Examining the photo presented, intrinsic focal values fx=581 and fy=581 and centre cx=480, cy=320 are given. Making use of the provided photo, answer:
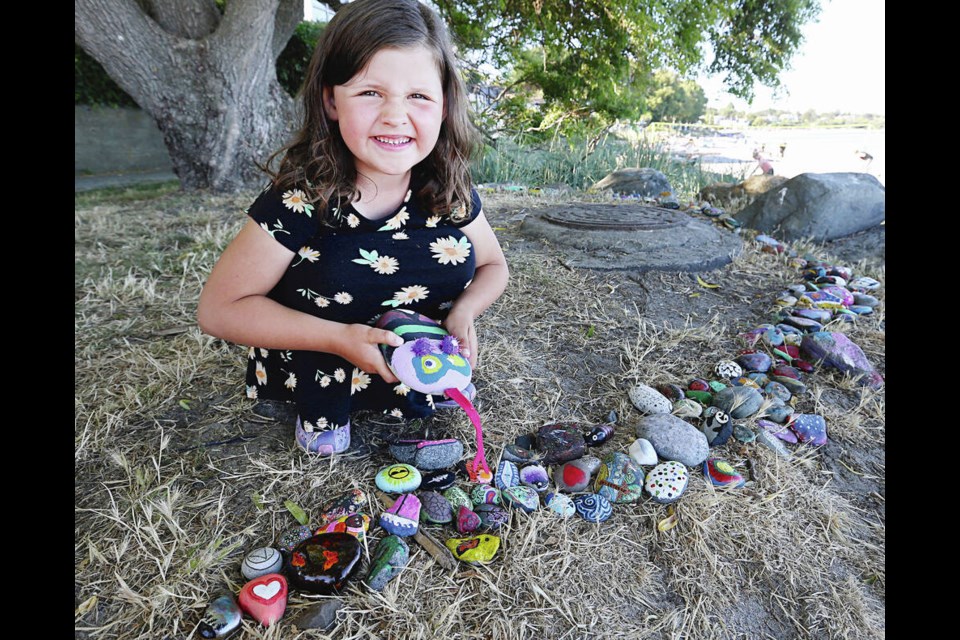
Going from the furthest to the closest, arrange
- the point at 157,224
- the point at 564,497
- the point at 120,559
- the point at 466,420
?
the point at 157,224 → the point at 466,420 → the point at 564,497 → the point at 120,559

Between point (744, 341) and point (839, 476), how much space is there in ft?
2.63

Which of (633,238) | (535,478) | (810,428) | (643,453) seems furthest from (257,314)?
(633,238)

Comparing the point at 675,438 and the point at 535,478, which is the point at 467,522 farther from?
the point at 675,438

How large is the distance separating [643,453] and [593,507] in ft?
0.88

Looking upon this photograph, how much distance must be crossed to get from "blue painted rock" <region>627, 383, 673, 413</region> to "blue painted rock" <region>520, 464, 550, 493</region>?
1.65ft

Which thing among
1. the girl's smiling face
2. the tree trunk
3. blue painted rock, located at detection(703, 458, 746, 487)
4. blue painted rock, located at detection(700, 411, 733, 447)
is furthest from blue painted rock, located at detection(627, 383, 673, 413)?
the tree trunk

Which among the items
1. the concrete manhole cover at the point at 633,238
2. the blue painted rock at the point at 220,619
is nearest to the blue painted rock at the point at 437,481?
the blue painted rock at the point at 220,619

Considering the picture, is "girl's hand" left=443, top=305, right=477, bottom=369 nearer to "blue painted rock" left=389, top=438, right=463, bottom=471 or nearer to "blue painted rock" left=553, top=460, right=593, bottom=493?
"blue painted rock" left=389, top=438, right=463, bottom=471

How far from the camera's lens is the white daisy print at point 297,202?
141 centimetres

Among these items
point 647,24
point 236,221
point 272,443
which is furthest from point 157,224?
point 647,24

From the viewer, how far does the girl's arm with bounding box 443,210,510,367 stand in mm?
1546

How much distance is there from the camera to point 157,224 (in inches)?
159

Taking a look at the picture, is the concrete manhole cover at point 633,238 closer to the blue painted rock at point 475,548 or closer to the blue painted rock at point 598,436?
the blue painted rock at point 598,436
